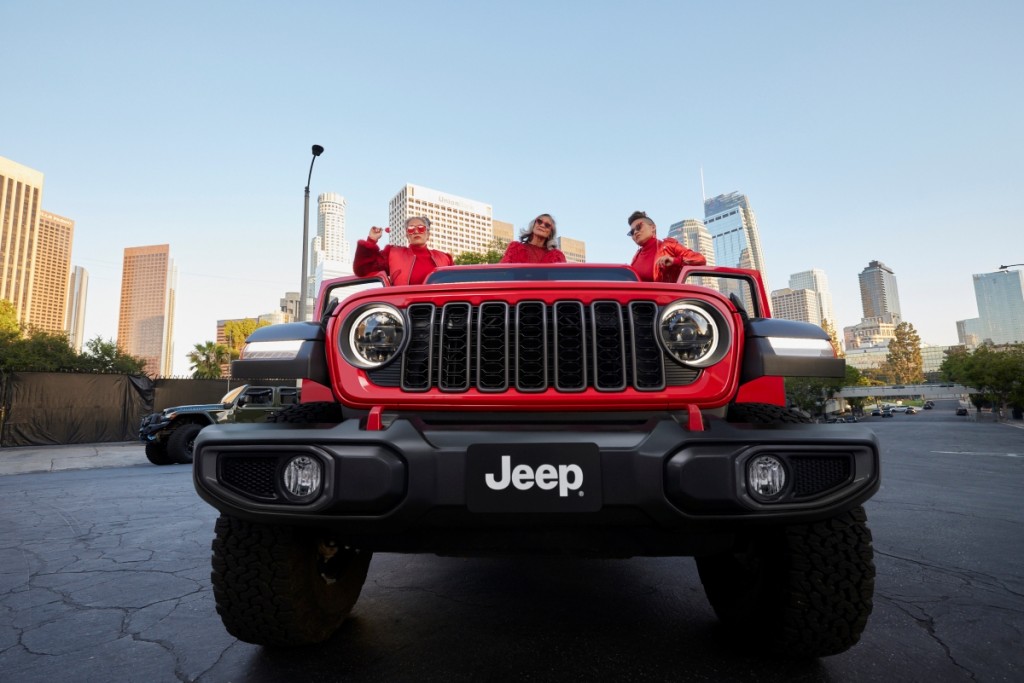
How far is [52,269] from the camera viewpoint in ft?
434

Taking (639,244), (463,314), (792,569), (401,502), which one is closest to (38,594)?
(401,502)

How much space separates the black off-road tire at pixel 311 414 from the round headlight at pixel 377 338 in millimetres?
217

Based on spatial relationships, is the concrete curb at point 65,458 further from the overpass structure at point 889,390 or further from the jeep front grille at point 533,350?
the overpass structure at point 889,390

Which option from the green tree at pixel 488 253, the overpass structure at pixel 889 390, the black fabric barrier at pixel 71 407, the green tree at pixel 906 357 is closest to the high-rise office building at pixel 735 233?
the green tree at pixel 906 357

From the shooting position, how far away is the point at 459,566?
3.27 m

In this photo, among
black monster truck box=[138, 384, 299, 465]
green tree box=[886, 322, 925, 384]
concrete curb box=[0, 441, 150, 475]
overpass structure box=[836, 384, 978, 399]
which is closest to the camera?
concrete curb box=[0, 441, 150, 475]

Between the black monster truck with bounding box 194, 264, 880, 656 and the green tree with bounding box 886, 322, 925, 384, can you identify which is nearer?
the black monster truck with bounding box 194, 264, 880, 656

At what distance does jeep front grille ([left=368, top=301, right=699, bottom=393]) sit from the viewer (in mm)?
1772

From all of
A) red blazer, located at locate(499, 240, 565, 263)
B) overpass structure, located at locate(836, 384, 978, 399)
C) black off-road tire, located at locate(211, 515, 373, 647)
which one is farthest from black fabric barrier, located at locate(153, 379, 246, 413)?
overpass structure, located at locate(836, 384, 978, 399)

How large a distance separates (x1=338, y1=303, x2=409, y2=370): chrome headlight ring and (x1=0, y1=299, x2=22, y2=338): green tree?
4657 cm

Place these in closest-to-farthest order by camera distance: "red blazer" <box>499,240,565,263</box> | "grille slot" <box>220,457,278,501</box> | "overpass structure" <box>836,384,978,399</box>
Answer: "grille slot" <box>220,457,278,501</box> < "red blazer" <box>499,240,565,263</box> < "overpass structure" <box>836,384,978,399</box>

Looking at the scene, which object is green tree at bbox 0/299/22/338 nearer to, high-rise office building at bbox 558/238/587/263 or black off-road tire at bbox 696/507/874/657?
high-rise office building at bbox 558/238/587/263

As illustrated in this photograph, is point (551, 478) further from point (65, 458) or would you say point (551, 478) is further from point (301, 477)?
point (65, 458)

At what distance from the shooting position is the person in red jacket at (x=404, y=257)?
316 cm
